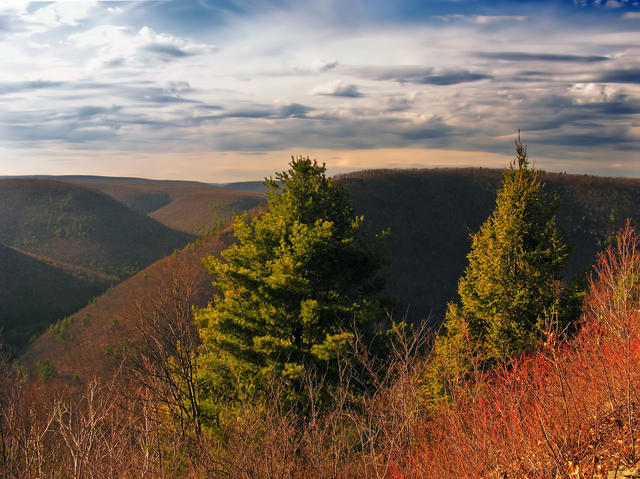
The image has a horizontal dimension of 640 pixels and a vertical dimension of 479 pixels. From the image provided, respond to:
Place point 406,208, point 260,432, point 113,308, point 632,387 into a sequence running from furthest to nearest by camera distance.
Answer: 1. point 406,208
2. point 113,308
3. point 260,432
4. point 632,387

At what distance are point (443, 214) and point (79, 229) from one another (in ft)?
323

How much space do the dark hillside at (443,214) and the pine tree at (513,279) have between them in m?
39.1

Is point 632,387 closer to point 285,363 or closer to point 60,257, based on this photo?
point 285,363

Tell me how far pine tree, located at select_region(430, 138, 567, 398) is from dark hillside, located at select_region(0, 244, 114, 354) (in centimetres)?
6179

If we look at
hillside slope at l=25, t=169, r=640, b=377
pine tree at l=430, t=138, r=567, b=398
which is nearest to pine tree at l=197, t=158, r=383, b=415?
pine tree at l=430, t=138, r=567, b=398

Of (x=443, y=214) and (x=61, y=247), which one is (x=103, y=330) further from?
(x=61, y=247)

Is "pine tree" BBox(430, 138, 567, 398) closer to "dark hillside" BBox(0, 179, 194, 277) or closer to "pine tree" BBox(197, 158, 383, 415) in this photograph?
"pine tree" BBox(197, 158, 383, 415)

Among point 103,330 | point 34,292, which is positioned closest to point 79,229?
point 34,292

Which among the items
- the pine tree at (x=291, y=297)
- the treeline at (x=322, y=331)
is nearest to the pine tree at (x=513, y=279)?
the treeline at (x=322, y=331)

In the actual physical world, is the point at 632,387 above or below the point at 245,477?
above

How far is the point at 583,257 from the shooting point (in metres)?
72.8

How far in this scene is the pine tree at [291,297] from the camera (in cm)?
1195

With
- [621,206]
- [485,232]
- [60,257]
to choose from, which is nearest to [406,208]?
[621,206]

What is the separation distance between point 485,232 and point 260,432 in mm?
9683
